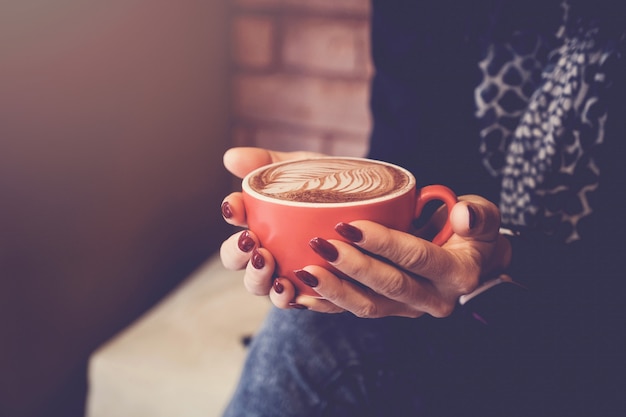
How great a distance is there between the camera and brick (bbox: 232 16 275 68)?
57.0 inches

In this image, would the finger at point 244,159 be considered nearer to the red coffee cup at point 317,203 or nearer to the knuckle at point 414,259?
the red coffee cup at point 317,203

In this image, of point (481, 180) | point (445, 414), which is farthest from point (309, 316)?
point (481, 180)

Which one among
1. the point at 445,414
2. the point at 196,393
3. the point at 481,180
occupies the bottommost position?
the point at 196,393

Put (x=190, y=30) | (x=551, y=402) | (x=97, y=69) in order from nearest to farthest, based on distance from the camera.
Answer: (x=551, y=402), (x=97, y=69), (x=190, y=30)

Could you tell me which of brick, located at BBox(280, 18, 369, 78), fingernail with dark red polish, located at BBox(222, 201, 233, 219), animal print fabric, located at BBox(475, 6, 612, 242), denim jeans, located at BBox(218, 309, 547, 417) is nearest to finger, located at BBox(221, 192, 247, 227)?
fingernail with dark red polish, located at BBox(222, 201, 233, 219)

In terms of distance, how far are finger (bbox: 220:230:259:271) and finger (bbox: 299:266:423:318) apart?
69 millimetres

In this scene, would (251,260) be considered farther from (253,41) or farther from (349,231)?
(253,41)

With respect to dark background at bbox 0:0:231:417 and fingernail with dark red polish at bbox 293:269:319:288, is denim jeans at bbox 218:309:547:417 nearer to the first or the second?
fingernail with dark red polish at bbox 293:269:319:288

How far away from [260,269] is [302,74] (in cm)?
97

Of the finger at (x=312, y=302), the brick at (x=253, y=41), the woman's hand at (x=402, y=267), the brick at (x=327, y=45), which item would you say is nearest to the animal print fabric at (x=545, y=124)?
the woman's hand at (x=402, y=267)

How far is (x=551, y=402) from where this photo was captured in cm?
61

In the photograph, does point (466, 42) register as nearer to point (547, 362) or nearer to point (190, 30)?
point (547, 362)

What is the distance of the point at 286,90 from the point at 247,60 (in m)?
0.14

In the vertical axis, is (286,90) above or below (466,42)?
below
